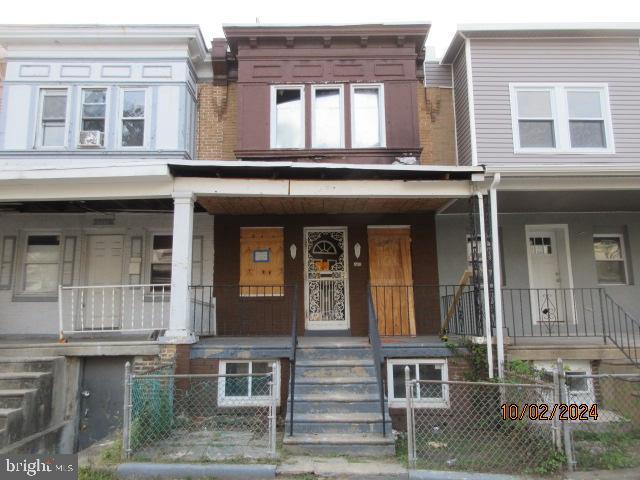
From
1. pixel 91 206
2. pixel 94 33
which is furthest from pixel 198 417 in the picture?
pixel 94 33

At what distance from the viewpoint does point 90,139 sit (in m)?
9.58

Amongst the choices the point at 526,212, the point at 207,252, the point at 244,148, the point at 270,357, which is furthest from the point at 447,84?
the point at 270,357

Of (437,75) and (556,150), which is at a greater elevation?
(437,75)

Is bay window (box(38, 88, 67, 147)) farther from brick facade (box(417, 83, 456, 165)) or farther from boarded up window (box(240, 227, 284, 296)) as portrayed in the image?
brick facade (box(417, 83, 456, 165))

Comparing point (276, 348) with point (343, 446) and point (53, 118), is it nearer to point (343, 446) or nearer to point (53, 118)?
point (343, 446)

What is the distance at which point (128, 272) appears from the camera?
9945 mm

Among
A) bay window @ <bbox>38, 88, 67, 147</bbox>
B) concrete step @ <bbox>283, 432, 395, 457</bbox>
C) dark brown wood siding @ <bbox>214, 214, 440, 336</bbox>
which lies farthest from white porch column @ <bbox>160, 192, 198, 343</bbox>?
bay window @ <bbox>38, 88, 67, 147</bbox>

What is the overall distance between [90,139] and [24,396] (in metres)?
5.27


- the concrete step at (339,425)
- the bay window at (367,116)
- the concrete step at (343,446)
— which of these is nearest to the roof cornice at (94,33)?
the bay window at (367,116)

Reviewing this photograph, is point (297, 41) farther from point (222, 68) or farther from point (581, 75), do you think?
point (581, 75)

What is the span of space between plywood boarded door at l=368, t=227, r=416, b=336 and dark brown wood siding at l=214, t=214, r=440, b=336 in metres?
0.15

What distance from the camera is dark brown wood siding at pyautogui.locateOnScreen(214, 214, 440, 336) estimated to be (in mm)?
9711

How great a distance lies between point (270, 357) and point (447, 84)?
7155 millimetres

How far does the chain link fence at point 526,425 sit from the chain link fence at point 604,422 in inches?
0.4
